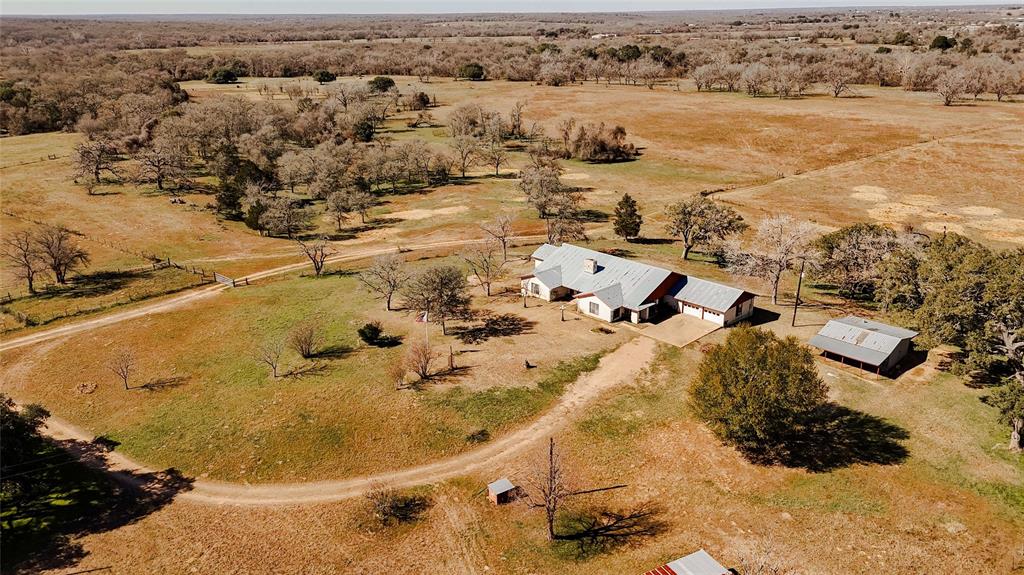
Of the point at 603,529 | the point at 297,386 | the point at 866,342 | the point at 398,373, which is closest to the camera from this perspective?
the point at 603,529

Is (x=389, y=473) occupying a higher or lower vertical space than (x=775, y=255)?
lower

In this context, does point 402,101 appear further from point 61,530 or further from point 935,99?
point 61,530

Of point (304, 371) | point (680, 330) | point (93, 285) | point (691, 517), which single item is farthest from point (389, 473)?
point (93, 285)

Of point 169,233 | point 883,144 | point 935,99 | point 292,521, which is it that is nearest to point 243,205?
point 169,233

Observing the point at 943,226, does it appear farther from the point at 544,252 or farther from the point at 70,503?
the point at 70,503

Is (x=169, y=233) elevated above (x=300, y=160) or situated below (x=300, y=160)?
below

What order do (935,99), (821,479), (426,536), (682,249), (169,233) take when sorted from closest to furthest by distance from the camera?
(426,536) < (821,479) < (682,249) < (169,233) < (935,99)
